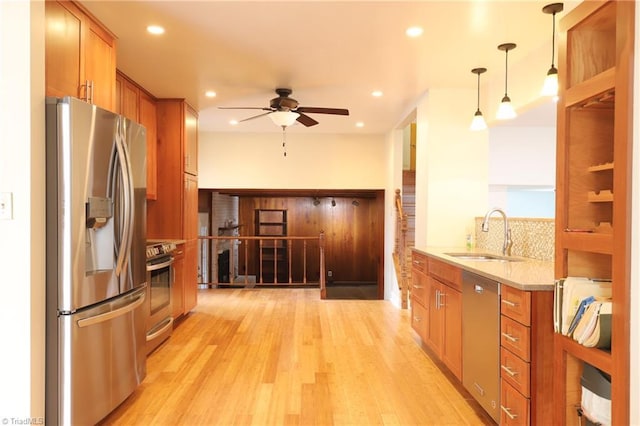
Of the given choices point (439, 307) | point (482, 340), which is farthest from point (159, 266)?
point (482, 340)

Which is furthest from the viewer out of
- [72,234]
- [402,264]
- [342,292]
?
[342,292]

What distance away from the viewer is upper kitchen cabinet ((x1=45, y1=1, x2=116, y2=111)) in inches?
88.2

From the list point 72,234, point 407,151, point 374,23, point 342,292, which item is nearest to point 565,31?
point 374,23

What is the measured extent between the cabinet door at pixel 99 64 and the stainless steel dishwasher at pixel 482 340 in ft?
9.02

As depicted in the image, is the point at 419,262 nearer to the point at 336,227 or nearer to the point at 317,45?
the point at 317,45

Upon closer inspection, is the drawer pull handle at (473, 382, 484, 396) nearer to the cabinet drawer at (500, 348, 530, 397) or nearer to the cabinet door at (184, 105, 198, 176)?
the cabinet drawer at (500, 348, 530, 397)

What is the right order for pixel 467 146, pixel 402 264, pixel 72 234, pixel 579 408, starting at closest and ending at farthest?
pixel 579 408, pixel 72 234, pixel 467 146, pixel 402 264

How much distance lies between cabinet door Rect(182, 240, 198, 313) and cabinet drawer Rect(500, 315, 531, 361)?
3.50 meters

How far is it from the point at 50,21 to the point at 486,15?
2.60m

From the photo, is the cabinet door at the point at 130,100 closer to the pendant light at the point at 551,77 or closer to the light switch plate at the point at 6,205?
the light switch plate at the point at 6,205

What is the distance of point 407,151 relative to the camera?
22.4 feet

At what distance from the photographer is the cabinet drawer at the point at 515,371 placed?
1.96m

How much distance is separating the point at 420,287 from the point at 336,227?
6489 millimetres

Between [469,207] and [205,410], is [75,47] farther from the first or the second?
[469,207]
